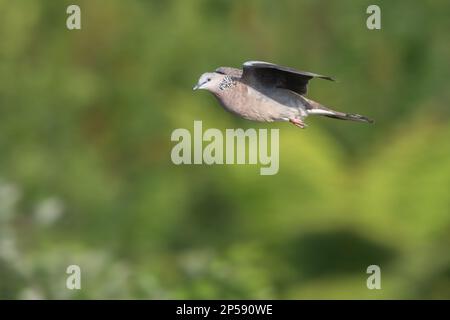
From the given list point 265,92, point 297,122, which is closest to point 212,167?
point 265,92

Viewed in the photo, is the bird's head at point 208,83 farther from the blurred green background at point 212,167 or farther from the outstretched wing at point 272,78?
the blurred green background at point 212,167

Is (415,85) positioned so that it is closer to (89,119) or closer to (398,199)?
(398,199)

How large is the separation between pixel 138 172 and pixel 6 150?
3.62 feet

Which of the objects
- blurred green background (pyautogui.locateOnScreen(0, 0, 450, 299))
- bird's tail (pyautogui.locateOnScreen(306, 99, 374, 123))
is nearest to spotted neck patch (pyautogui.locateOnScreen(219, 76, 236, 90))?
bird's tail (pyautogui.locateOnScreen(306, 99, 374, 123))

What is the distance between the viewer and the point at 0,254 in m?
8.34

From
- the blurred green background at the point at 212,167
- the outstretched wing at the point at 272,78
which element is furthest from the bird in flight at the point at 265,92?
the blurred green background at the point at 212,167

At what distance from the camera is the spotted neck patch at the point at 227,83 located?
4.80 metres

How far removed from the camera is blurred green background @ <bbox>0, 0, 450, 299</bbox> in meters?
9.72

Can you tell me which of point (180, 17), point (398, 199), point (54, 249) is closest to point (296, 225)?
point (398, 199)

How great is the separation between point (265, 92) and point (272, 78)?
0.14 m

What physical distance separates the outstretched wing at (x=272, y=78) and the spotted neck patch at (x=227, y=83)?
4 cm

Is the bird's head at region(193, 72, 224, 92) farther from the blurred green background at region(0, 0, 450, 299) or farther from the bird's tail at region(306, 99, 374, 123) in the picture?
the blurred green background at region(0, 0, 450, 299)

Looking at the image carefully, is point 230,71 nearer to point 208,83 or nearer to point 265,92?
point 208,83

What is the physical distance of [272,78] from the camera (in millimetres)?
4820
